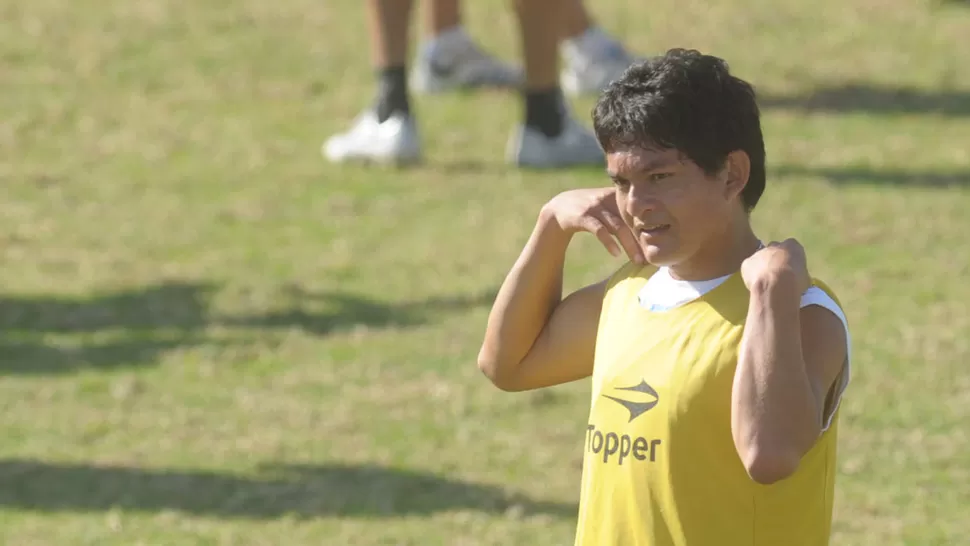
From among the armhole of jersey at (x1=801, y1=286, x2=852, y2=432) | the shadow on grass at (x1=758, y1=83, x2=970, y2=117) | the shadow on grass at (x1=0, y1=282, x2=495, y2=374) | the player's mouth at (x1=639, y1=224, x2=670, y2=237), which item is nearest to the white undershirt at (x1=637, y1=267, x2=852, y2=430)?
the armhole of jersey at (x1=801, y1=286, x2=852, y2=432)

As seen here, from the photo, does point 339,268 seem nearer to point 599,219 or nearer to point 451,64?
point 451,64

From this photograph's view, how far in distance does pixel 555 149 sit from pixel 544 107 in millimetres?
217

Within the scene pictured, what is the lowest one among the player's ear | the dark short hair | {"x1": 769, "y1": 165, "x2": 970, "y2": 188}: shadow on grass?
{"x1": 769, "y1": 165, "x2": 970, "y2": 188}: shadow on grass

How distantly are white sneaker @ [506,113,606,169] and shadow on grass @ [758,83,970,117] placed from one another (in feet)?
4.48

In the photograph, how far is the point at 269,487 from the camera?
5477 mm

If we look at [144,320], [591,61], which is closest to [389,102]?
[591,61]

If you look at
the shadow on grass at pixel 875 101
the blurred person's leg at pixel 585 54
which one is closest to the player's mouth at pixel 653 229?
the shadow on grass at pixel 875 101

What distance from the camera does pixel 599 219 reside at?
298 centimetres

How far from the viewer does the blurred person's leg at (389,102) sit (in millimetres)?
8852

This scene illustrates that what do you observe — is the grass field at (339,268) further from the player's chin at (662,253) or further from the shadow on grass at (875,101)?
the player's chin at (662,253)

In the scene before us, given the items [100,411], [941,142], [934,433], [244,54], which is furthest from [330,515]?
[244,54]

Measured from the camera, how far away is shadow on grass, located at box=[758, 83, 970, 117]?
9.63m

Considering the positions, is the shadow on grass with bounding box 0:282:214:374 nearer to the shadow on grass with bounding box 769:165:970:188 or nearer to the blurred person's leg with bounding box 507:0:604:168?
the blurred person's leg with bounding box 507:0:604:168

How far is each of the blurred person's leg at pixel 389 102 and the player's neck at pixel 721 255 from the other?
6.17 meters
